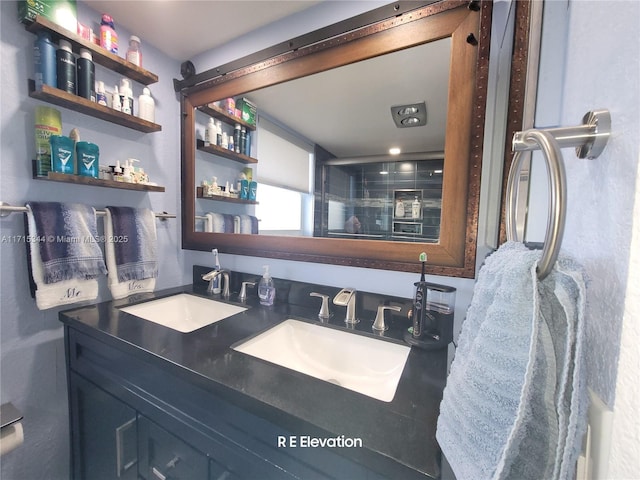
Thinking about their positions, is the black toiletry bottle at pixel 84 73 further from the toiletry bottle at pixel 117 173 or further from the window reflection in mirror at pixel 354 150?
the window reflection in mirror at pixel 354 150

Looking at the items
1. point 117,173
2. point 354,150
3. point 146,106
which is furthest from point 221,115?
point 354,150

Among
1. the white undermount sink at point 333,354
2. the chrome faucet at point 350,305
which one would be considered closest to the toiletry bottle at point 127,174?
the white undermount sink at point 333,354

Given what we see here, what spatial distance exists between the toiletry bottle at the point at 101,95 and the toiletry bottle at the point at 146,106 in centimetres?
13

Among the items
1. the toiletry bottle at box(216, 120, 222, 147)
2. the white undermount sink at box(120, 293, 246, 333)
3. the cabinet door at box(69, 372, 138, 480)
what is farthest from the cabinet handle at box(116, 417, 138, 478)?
the toiletry bottle at box(216, 120, 222, 147)

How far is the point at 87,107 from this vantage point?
1.01m

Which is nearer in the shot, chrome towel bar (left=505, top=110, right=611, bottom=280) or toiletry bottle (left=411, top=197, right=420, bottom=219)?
chrome towel bar (left=505, top=110, right=611, bottom=280)

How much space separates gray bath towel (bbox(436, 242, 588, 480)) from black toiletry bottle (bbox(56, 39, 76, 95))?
1.46 metres

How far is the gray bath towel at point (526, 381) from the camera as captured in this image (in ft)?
0.82

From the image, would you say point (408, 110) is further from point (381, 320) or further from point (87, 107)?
point (87, 107)

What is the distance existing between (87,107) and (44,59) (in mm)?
168

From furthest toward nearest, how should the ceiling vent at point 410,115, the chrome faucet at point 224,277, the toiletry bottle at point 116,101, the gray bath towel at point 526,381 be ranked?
the chrome faucet at point 224,277
the toiletry bottle at point 116,101
the ceiling vent at point 410,115
the gray bath towel at point 526,381

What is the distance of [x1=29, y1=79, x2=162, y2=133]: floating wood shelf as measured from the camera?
3.03ft

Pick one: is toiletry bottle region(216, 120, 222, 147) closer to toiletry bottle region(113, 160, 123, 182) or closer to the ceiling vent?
toiletry bottle region(113, 160, 123, 182)

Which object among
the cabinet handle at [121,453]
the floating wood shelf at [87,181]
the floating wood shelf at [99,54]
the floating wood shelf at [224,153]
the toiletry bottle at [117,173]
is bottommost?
the cabinet handle at [121,453]
